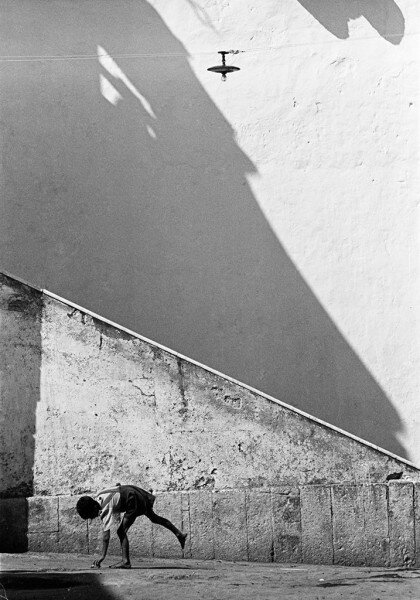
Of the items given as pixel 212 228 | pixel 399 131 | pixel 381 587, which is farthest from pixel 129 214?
pixel 381 587

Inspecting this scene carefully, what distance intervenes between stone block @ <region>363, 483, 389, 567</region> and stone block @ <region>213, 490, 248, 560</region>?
1.25 metres

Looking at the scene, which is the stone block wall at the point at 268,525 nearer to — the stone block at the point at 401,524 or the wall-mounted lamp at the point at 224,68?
the stone block at the point at 401,524

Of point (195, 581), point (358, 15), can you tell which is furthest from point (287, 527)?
point (358, 15)

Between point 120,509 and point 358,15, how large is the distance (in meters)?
7.44

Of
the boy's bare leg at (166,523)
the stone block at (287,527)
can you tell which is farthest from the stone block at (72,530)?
the stone block at (287,527)

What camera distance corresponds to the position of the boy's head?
38.7ft

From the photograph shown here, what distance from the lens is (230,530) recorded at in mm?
12188

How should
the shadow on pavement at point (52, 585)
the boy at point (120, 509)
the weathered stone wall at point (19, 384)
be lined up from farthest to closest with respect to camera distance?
the weathered stone wall at point (19, 384) → the boy at point (120, 509) → the shadow on pavement at point (52, 585)

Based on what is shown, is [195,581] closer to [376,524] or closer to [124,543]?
[124,543]

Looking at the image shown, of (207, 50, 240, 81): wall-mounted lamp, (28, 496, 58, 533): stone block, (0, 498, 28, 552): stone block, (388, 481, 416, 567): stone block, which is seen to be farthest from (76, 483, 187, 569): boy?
(207, 50, 240, 81): wall-mounted lamp

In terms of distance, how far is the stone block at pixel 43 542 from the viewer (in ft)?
40.2

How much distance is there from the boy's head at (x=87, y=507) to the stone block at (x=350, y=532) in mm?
2426

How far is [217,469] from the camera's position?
40.6 ft

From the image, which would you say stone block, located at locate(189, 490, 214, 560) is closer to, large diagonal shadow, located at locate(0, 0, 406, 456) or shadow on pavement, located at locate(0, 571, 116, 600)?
shadow on pavement, located at locate(0, 571, 116, 600)
